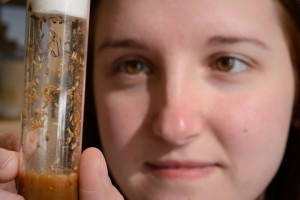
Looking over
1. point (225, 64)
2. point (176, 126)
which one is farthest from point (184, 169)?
point (225, 64)

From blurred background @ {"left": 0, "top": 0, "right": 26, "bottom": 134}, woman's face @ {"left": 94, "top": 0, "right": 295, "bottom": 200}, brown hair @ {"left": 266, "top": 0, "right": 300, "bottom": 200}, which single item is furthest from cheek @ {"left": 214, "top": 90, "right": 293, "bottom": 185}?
blurred background @ {"left": 0, "top": 0, "right": 26, "bottom": 134}

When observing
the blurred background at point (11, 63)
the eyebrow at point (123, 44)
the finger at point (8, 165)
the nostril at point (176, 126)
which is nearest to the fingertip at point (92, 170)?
the finger at point (8, 165)

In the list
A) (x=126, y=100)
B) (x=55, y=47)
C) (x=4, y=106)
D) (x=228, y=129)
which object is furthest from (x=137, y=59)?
(x=4, y=106)

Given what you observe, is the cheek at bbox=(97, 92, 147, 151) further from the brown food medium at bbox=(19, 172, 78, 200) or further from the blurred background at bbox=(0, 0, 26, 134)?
the blurred background at bbox=(0, 0, 26, 134)

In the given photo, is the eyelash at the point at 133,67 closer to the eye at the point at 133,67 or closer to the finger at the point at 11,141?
the eye at the point at 133,67

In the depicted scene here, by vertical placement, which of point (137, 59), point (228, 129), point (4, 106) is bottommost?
point (4, 106)

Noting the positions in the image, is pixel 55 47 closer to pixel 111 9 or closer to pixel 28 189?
pixel 28 189

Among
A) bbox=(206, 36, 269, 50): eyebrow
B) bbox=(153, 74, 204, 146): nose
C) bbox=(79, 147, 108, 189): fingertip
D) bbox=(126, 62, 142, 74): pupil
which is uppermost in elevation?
bbox=(206, 36, 269, 50): eyebrow
